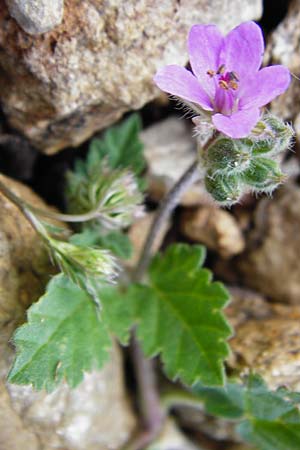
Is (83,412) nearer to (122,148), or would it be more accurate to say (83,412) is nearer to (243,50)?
(122,148)

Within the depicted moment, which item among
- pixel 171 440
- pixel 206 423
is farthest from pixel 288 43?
pixel 171 440

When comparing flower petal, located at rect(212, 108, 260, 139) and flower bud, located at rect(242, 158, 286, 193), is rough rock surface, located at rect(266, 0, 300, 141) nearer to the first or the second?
flower bud, located at rect(242, 158, 286, 193)

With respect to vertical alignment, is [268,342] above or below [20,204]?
below

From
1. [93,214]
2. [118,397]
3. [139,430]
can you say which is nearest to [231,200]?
[93,214]

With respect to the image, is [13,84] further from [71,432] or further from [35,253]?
[71,432]

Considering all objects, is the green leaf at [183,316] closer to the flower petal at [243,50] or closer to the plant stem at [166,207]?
the plant stem at [166,207]
